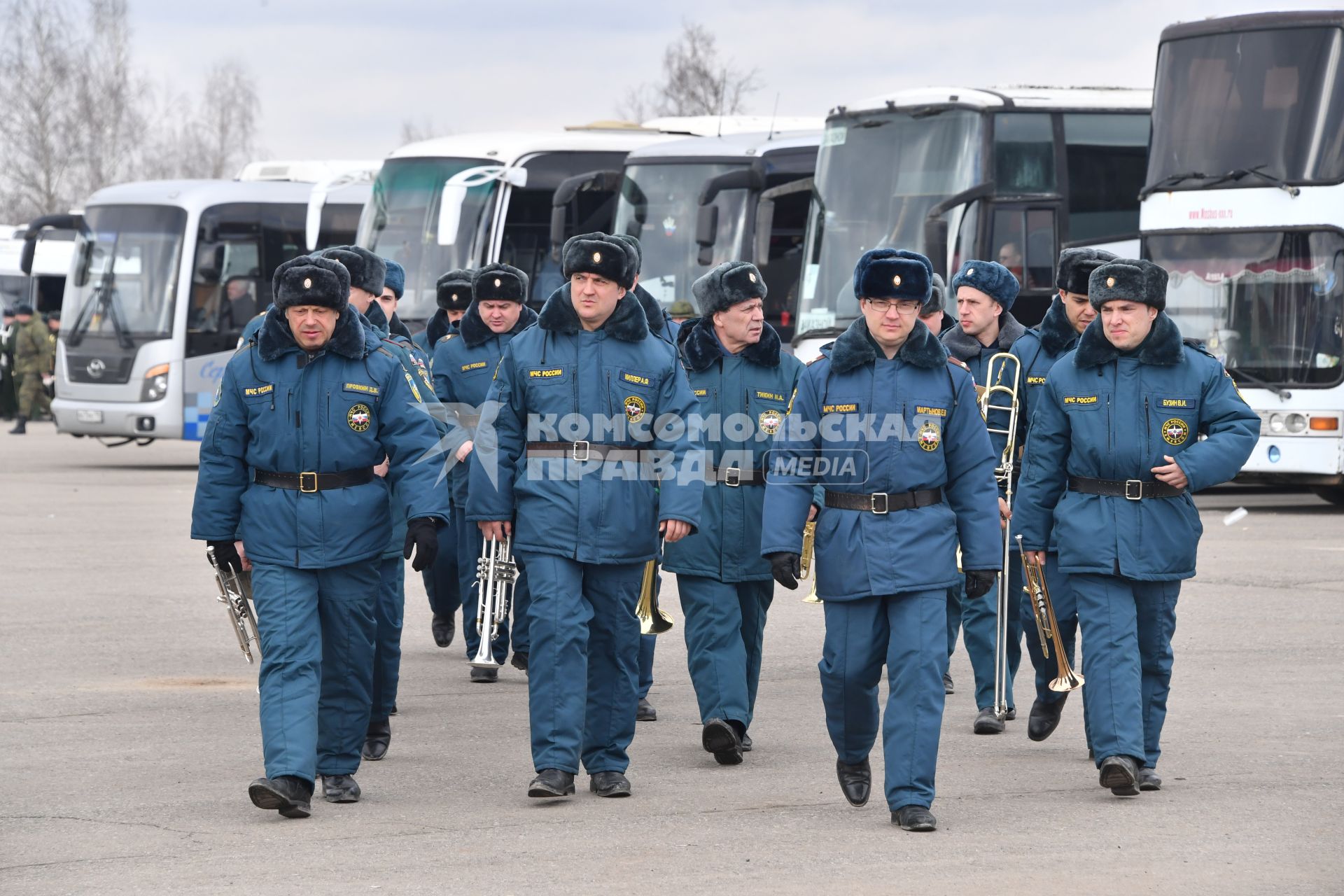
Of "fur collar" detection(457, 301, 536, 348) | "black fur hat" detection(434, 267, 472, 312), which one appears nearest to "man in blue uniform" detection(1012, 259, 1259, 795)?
"fur collar" detection(457, 301, 536, 348)

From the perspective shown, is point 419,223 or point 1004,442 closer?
point 1004,442

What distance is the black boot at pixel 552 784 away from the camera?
22.9 ft

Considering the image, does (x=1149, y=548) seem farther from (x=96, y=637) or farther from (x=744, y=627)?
(x=96, y=637)

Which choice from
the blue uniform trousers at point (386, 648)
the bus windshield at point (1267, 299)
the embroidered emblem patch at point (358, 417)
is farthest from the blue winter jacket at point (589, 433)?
the bus windshield at point (1267, 299)

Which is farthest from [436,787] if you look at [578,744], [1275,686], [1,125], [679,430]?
[1,125]

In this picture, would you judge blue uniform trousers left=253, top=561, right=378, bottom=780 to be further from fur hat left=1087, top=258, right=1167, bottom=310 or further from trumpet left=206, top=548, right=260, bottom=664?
fur hat left=1087, top=258, right=1167, bottom=310

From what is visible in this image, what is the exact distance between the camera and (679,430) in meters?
7.39

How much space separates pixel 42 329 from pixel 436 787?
27.6 m

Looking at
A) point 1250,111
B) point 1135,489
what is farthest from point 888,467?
point 1250,111

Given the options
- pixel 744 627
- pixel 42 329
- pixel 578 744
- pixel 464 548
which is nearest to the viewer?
pixel 578 744

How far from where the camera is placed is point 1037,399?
27.8 ft

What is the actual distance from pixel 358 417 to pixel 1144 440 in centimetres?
285

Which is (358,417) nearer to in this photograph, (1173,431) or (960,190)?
(1173,431)

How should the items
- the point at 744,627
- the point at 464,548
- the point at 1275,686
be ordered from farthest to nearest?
the point at 464,548
the point at 1275,686
the point at 744,627
